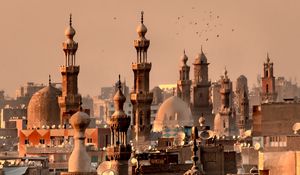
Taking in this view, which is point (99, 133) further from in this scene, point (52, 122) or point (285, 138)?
point (285, 138)

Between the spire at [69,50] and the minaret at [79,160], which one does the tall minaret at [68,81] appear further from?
the minaret at [79,160]

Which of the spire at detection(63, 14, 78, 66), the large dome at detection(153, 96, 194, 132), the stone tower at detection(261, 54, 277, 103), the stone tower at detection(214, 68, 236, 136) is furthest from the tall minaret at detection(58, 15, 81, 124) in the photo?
the stone tower at detection(261, 54, 277, 103)

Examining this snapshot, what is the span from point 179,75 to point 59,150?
3819cm

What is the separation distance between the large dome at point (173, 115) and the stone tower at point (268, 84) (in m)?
14.4

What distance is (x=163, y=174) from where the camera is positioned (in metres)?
65.1

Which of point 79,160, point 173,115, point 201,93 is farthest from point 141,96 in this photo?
point 79,160

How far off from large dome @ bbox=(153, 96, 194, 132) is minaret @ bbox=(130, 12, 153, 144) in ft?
52.0

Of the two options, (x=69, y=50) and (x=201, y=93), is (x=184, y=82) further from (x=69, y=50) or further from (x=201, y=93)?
(x=69, y=50)

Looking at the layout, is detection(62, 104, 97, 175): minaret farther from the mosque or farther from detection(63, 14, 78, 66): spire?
detection(63, 14, 78, 66): spire

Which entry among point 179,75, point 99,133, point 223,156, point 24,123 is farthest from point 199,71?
point 223,156

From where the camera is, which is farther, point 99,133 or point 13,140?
point 13,140

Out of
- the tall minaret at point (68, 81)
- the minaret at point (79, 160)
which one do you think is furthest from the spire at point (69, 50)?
the minaret at point (79, 160)

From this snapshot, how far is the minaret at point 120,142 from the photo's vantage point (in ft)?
221

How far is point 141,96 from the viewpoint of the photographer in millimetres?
108125
